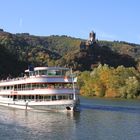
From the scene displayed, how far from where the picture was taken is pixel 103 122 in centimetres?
7169

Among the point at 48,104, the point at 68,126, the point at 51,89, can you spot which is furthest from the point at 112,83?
the point at 68,126

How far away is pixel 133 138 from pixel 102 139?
12.6ft

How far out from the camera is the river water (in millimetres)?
58000

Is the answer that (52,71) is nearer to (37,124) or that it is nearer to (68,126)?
(37,124)

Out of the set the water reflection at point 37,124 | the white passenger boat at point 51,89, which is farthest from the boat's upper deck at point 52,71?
the water reflection at point 37,124

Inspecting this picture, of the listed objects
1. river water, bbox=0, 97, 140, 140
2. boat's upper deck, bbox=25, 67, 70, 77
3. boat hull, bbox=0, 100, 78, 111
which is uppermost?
boat's upper deck, bbox=25, 67, 70, 77

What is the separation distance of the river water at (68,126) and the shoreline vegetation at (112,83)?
7057cm

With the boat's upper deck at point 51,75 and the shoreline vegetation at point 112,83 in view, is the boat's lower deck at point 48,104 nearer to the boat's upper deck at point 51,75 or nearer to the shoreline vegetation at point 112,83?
the boat's upper deck at point 51,75

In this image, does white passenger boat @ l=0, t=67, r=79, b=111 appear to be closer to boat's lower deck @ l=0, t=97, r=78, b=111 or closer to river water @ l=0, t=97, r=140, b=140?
boat's lower deck @ l=0, t=97, r=78, b=111

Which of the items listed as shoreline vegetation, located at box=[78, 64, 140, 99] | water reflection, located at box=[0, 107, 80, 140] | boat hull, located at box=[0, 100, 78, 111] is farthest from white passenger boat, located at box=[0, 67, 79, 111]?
shoreline vegetation, located at box=[78, 64, 140, 99]

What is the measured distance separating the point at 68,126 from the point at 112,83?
336 ft

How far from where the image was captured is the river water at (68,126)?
5800 centimetres

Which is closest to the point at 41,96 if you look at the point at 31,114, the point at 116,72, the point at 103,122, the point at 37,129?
the point at 31,114

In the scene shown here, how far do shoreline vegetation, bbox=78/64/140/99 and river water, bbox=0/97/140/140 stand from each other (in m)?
70.6
